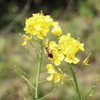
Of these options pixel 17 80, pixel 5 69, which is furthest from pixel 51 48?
pixel 5 69

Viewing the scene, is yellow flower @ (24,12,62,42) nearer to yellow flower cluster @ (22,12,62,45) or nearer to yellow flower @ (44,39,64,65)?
yellow flower cluster @ (22,12,62,45)

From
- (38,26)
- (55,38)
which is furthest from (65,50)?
(55,38)

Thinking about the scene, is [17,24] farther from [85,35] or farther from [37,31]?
[37,31]

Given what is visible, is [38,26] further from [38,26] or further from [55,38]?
[55,38]

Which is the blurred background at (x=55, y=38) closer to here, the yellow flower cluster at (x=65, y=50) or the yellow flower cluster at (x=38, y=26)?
the yellow flower cluster at (x=38, y=26)

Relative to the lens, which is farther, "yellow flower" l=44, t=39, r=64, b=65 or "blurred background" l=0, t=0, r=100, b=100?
"blurred background" l=0, t=0, r=100, b=100

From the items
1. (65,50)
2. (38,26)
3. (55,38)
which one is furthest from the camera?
(55,38)

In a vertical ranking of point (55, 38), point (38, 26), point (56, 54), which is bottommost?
point (56, 54)

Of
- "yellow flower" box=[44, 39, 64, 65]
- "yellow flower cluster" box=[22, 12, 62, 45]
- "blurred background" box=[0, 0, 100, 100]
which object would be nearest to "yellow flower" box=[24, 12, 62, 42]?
"yellow flower cluster" box=[22, 12, 62, 45]

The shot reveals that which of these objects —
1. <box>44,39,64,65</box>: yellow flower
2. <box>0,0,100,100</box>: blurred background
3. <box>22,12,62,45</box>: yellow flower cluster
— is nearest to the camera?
<box>44,39,64,65</box>: yellow flower
